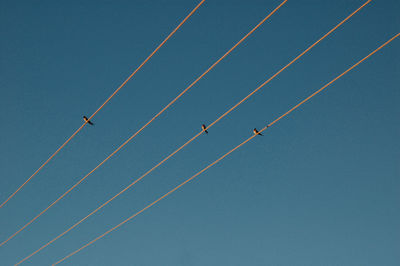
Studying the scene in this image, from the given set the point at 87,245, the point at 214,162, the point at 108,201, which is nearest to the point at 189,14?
the point at 214,162

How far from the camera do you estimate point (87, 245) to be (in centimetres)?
1095

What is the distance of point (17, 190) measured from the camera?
11.0m

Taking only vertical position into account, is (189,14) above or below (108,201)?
above

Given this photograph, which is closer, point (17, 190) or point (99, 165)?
point (99, 165)

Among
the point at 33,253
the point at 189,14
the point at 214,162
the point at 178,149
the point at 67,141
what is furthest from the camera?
the point at 33,253

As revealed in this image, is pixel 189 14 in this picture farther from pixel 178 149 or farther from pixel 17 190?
pixel 17 190

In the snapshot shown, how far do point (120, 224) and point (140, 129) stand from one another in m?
3.28

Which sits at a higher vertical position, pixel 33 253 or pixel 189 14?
pixel 189 14

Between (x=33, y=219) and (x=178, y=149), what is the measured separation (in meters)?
5.38

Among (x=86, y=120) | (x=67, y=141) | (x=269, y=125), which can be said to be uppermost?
(x=86, y=120)

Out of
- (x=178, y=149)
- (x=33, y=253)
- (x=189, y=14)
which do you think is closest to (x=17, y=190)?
(x=33, y=253)

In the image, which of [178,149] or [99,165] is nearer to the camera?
[178,149]

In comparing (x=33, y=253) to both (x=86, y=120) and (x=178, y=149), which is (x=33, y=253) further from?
(x=178, y=149)

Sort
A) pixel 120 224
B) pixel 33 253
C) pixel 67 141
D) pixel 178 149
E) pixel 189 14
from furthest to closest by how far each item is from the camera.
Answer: pixel 33 253 → pixel 120 224 → pixel 67 141 → pixel 178 149 → pixel 189 14
